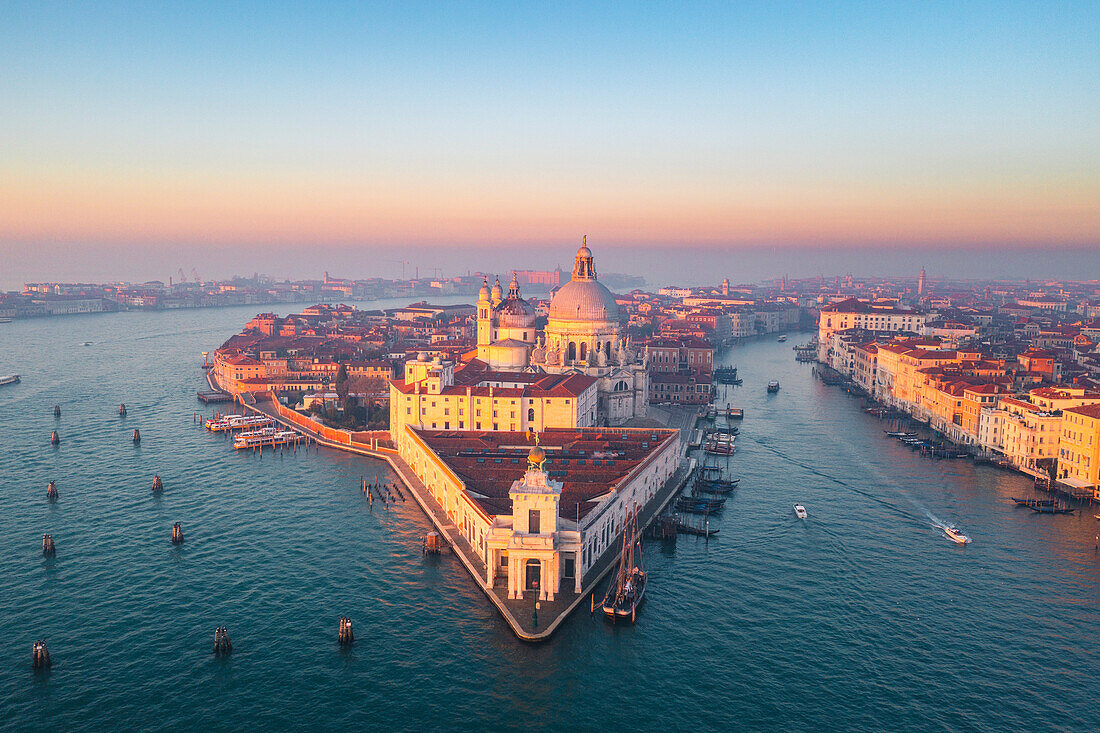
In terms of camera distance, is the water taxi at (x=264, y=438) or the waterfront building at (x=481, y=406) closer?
the waterfront building at (x=481, y=406)

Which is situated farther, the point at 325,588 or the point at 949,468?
the point at 949,468

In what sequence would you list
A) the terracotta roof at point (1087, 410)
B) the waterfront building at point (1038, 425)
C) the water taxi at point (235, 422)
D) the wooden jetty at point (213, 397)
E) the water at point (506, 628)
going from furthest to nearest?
the wooden jetty at point (213, 397) → the water taxi at point (235, 422) → the waterfront building at point (1038, 425) → the terracotta roof at point (1087, 410) → the water at point (506, 628)

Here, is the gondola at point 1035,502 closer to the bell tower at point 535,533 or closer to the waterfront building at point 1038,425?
the waterfront building at point 1038,425

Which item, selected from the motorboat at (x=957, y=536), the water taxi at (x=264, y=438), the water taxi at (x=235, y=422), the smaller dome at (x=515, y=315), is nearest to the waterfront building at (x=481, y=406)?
the water taxi at (x=264, y=438)

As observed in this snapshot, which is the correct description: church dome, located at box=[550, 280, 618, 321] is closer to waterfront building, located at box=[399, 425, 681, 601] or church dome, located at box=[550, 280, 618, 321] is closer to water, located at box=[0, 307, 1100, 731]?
waterfront building, located at box=[399, 425, 681, 601]

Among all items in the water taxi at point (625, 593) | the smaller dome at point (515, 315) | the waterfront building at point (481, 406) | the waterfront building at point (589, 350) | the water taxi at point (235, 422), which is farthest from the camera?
the smaller dome at point (515, 315)

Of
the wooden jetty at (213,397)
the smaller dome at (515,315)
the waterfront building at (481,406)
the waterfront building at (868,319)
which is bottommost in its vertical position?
the wooden jetty at (213,397)

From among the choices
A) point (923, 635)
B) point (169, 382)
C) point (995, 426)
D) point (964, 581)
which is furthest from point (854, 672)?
Answer: point (169, 382)

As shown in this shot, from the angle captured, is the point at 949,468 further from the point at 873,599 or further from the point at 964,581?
the point at 873,599
